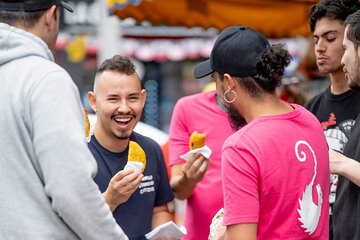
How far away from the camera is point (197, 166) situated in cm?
466

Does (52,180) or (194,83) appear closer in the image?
(52,180)

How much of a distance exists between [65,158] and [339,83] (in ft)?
7.61

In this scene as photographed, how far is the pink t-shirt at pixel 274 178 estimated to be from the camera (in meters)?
3.34

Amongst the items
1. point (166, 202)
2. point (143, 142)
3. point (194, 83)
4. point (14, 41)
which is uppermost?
point (14, 41)

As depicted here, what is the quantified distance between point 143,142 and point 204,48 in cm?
1390

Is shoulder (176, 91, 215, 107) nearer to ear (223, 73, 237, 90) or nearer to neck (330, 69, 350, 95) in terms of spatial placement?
neck (330, 69, 350, 95)

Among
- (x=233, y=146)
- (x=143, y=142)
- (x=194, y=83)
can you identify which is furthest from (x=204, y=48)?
(x=233, y=146)

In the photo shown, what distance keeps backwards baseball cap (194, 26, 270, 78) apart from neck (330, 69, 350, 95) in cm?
125

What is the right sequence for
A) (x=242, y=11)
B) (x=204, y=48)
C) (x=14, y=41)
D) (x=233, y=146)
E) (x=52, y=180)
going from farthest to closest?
(x=204, y=48) → (x=242, y=11) → (x=233, y=146) → (x=14, y=41) → (x=52, y=180)

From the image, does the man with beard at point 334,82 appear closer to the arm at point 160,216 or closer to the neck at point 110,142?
the arm at point 160,216

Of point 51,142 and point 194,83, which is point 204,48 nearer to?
point 194,83

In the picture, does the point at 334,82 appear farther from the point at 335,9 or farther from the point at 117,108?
the point at 117,108

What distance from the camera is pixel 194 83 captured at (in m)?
19.7

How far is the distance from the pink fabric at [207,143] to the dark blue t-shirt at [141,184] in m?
0.34
